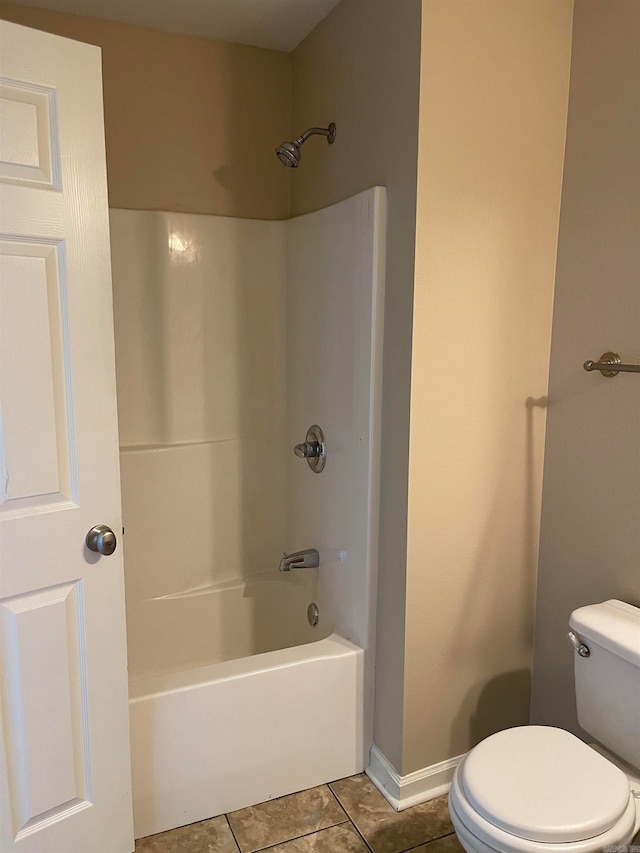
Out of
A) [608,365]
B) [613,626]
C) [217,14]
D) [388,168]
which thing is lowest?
[613,626]

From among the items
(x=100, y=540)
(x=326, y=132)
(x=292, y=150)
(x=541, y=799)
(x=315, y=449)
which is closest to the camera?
(x=541, y=799)

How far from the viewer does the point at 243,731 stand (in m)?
1.84

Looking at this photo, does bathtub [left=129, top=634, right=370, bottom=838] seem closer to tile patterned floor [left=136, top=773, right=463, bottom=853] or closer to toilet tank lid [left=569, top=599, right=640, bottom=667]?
tile patterned floor [left=136, top=773, right=463, bottom=853]

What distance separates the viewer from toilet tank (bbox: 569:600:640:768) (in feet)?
5.07

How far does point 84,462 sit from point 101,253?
1.51 feet

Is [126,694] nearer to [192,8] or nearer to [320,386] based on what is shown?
[320,386]

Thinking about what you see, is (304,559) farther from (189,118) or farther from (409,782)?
(189,118)

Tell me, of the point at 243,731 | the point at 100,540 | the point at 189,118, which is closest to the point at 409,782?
the point at 243,731

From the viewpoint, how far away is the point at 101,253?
4.78 ft

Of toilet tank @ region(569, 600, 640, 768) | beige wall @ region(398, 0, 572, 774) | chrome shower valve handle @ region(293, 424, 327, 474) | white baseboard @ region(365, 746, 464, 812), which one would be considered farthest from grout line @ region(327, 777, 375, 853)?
chrome shower valve handle @ region(293, 424, 327, 474)

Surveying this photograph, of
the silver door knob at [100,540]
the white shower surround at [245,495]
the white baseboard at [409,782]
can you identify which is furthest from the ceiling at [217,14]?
the white baseboard at [409,782]

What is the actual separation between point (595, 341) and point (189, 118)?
152 cm

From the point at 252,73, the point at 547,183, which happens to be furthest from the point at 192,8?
the point at 547,183

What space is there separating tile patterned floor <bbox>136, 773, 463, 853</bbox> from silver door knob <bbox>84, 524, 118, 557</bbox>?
2.83 feet
